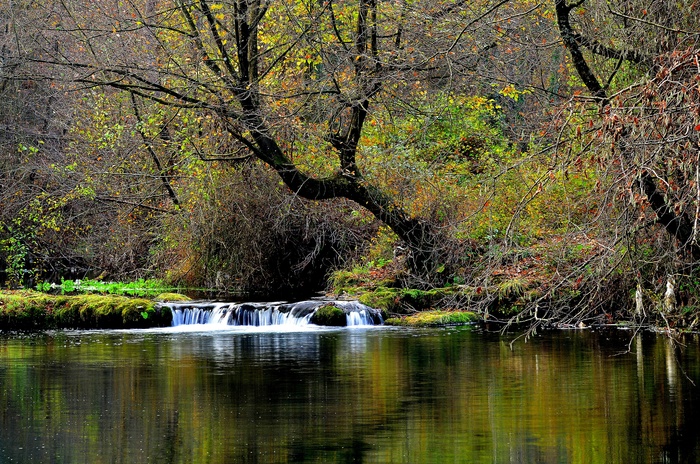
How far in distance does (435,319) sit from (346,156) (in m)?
4.03

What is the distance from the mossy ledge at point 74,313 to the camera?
22.0 metres

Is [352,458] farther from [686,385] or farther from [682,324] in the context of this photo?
[682,324]

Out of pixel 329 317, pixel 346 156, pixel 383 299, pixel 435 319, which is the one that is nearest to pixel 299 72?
pixel 346 156

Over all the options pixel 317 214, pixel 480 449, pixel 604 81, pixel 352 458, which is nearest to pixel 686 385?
pixel 480 449

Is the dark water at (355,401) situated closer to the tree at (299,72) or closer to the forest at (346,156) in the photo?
the forest at (346,156)

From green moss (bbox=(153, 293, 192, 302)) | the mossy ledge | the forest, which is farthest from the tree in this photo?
the mossy ledge

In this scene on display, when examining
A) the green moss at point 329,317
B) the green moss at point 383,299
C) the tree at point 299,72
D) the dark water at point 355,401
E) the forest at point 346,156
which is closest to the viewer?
the dark water at point 355,401

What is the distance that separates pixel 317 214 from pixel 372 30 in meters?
6.26

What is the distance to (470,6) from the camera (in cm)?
2155

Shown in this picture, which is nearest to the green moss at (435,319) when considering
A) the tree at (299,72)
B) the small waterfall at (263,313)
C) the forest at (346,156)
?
the forest at (346,156)

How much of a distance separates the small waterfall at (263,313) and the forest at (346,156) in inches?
37.9

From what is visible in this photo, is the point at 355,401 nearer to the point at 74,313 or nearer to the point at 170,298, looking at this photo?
the point at 74,313

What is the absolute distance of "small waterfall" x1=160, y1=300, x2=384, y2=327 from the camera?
2244 cm

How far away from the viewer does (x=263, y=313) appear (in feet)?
74.9
